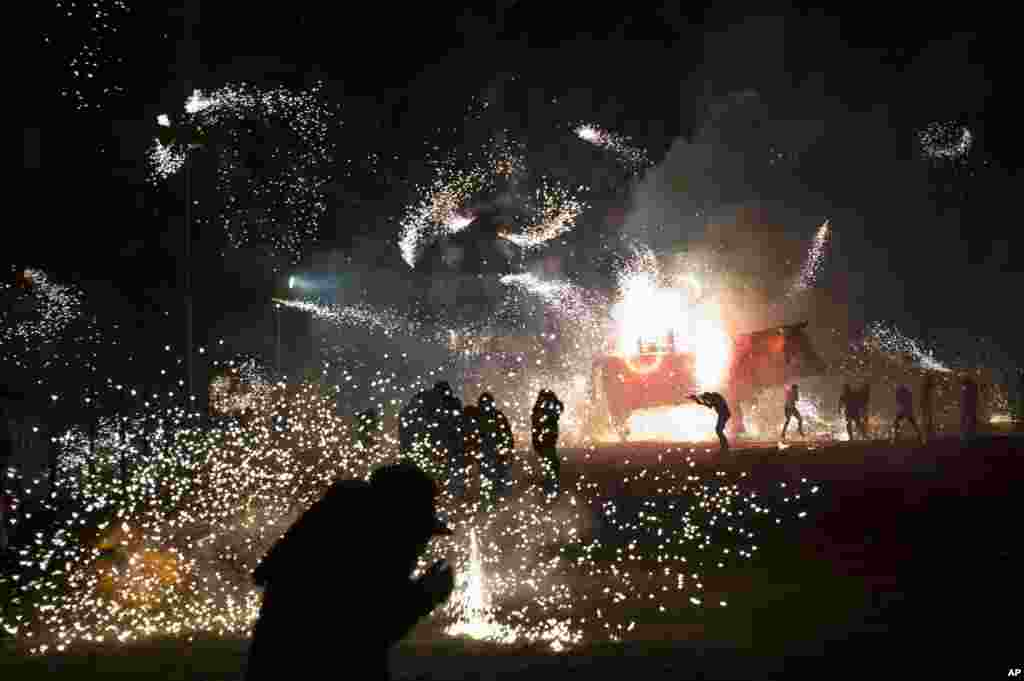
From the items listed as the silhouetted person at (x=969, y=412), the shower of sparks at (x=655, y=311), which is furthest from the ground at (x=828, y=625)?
the shower of sparks at (x=655, y=311)

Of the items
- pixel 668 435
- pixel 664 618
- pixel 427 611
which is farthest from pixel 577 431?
pixel 427 611

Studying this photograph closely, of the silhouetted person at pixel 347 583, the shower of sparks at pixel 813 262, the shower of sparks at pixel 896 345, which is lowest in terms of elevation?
the silhouetted person at pixel 347 583

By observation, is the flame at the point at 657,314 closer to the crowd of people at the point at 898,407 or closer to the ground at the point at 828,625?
the crowd of people at the point at 898,407

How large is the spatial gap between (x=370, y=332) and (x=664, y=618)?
148ft

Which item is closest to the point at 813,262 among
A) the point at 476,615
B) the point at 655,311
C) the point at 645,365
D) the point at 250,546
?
the point at 655,311

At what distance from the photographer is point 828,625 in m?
6.80

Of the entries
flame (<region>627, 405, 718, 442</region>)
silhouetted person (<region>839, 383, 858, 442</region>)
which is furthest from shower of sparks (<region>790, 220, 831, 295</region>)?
silhouetted person (<region>839, 383, 858, 442</region>)

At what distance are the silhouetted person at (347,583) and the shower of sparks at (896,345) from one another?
42.8m

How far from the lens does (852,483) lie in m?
13.6

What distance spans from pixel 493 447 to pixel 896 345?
36836 mm

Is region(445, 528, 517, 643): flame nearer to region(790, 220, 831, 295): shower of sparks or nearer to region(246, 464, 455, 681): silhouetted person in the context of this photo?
region(246, 464, 455, 681): silhouetted person

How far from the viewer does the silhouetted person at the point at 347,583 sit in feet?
8.98

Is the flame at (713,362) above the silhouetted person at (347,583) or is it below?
above

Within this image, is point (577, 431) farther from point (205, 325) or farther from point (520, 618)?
point (520, 618)
